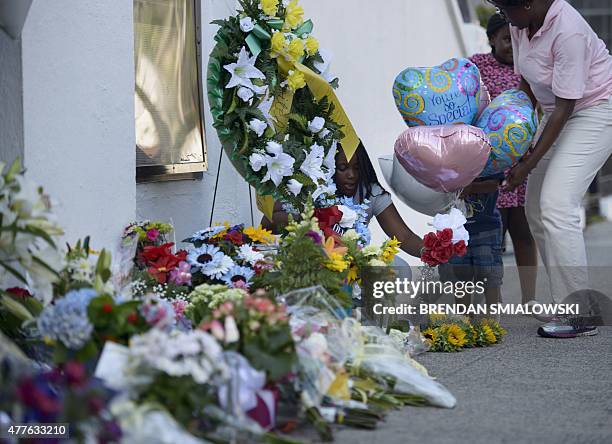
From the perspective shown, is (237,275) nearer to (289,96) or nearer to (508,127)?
(289,96)

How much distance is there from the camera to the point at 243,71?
5281 mm

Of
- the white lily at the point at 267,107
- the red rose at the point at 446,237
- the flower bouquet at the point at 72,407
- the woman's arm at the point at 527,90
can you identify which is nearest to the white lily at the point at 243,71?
the white lily at the point at 267,107

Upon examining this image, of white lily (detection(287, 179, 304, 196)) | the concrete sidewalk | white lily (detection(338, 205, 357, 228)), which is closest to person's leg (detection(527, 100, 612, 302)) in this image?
the concrete sidewalk

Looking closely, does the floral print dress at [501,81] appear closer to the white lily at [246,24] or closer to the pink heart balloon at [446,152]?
the pink heart balloon at [446,152]

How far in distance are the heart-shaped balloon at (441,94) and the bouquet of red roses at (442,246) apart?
29.7 inches

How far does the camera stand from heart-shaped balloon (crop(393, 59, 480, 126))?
5.57 meters

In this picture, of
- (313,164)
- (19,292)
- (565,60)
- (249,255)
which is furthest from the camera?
(565,60)

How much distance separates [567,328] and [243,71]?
7.72 ft

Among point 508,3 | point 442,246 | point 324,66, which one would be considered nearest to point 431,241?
point 442,246

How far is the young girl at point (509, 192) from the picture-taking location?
6902 mm

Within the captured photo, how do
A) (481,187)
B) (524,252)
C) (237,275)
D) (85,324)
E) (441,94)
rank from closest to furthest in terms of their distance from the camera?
(85,324) < (237,275) < (441,94) < (481,187) < (524,252)

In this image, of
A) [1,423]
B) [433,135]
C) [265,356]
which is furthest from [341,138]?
[1,423]

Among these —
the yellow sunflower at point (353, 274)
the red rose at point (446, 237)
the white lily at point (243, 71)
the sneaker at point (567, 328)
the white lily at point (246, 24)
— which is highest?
the white lily at point (246, 24)

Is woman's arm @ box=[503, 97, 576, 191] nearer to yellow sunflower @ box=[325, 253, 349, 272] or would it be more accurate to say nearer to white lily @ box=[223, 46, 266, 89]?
white lily @ box=[223, 46, 266, 89]
